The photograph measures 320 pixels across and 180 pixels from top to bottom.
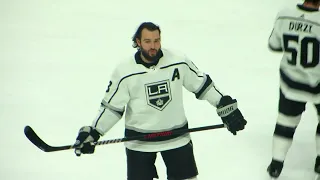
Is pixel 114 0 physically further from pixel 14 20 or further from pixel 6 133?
pixel 6 133

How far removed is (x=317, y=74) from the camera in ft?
6.75

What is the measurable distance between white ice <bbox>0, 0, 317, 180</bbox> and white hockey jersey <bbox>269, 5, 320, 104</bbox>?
0.45m

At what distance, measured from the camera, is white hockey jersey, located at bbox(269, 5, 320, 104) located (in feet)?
6.62

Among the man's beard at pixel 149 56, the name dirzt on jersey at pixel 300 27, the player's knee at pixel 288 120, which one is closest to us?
the man's beard at pixel 149 56

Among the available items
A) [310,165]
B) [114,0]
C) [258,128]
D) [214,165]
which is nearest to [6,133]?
[214,165]

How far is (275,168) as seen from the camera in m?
2.29

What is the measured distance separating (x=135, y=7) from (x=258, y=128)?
1.73m

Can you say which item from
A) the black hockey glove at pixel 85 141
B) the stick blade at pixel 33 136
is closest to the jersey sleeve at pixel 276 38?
the black hockey glove at pixel 85 141

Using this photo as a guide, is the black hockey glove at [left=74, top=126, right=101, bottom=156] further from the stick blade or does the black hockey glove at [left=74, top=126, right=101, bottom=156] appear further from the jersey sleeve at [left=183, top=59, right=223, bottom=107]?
the jersey sleeve at [left=183, top=59, right=223, bottom=107]

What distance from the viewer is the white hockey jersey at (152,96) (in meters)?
1.84

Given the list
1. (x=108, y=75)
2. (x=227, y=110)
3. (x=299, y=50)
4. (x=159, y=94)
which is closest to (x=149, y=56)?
(x=159, y=94)

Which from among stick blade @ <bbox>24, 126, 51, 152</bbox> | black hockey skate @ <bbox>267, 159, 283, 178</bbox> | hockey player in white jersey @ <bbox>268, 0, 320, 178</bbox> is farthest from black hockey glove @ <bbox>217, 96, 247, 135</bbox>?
stick blade @ <bbox>24, 126, 51, 152</bbox>

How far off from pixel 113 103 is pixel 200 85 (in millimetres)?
323

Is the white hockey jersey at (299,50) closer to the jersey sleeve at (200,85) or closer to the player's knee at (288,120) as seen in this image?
the player's knee at (288,120)
